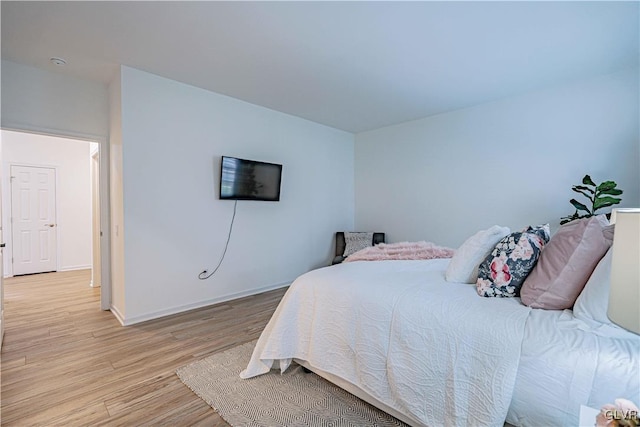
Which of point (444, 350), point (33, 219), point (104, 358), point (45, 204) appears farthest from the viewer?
point (45, 204)

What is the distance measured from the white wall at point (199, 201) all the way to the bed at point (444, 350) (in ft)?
5.69

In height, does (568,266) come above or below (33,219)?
below

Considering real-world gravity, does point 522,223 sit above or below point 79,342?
above

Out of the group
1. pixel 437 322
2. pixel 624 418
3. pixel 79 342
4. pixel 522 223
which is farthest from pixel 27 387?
pixel 522 223

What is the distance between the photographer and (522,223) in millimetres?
3625

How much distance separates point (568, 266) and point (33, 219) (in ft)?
24.8

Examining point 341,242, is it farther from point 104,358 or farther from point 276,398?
point 104,358

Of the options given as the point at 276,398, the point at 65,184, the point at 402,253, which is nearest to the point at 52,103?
the point at 65,184

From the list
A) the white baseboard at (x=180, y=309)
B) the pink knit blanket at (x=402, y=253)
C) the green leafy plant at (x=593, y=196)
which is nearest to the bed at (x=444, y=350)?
the pink knit blanket at (x=402, y=253)

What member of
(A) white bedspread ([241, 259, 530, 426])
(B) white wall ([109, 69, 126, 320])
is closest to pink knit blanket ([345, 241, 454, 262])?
(A) white bedspread ([241, 259, 530, 426])

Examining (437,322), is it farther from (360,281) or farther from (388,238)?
(388,238)

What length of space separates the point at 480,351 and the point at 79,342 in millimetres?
3101

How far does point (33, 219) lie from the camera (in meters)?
5.38

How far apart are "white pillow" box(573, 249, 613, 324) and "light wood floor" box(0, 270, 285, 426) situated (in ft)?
6.01
